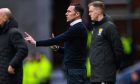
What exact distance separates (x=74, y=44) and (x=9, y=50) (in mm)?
1248

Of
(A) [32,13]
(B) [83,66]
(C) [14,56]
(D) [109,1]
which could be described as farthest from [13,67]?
(A) [32,13]

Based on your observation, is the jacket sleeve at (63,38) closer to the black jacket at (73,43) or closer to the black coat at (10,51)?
the black jacket at (73,43)

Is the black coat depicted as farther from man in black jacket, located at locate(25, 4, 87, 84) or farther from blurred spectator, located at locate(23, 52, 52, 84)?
blurred spectator, located at locate(23, 52, 52, 84)

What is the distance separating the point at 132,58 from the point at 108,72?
909 centimetres

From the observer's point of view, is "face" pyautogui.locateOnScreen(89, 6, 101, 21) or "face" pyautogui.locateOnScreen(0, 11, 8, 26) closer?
"face" pyautogui.locateOnScreen(89, 6, 101, 21)

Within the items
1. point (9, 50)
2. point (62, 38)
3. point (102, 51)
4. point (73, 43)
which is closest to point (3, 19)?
point (9, 50)

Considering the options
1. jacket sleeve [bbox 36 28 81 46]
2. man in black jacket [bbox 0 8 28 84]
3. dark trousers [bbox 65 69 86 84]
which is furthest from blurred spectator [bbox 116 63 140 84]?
jacket sleeve [bbox 36 28 81 46]

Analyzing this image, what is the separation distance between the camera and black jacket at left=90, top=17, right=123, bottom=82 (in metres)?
14.0

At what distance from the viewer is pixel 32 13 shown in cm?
2494

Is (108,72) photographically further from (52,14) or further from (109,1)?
(52,14)

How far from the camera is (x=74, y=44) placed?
47.0 ft

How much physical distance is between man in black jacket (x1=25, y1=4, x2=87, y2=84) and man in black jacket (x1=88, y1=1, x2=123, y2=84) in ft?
0.87

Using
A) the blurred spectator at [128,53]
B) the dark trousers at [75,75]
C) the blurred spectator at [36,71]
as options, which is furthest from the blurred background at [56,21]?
the dark trousers at [75,75]

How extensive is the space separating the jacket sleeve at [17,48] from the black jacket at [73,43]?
514mm
